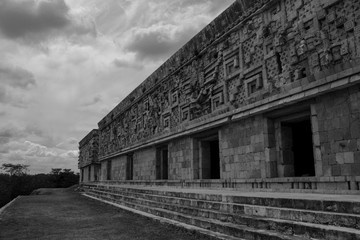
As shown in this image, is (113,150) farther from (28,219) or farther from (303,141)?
(303,141)

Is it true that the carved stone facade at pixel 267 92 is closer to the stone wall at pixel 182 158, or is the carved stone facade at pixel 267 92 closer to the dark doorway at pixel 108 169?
the stone wall at pixel 182 158

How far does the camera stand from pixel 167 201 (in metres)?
6.82

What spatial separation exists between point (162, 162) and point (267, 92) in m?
7.16

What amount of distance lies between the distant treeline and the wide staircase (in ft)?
83.5

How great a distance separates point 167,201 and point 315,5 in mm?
5162

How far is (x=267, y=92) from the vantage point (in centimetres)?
659

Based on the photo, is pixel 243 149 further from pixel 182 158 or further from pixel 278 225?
pixel 278 225

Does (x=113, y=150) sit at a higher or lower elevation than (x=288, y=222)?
higher

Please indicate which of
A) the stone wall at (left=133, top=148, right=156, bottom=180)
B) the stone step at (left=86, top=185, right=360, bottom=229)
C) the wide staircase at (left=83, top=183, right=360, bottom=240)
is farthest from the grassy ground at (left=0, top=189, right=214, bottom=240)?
the stone wall at (left=133, top=148, right=156, bottom=180)

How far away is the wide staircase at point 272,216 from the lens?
2.91 meters

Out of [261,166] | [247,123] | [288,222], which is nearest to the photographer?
[288,222]

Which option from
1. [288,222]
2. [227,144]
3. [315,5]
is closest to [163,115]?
[227,144]

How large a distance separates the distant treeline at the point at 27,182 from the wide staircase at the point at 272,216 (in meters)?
25.4

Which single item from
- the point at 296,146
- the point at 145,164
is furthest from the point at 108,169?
the point at 296,146
